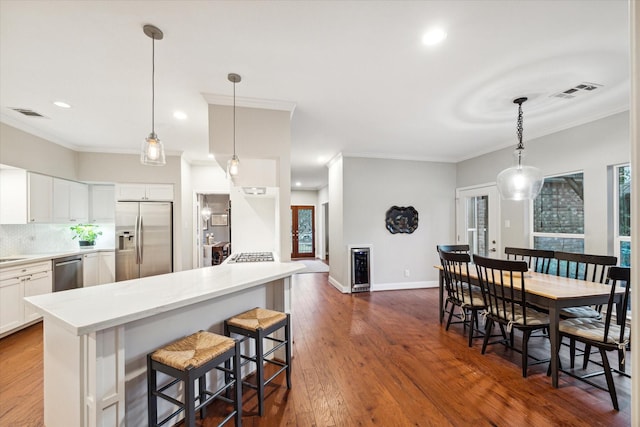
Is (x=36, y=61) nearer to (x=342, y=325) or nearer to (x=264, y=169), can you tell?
(x=264, y=169)

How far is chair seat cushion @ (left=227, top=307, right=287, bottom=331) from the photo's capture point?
6.48ft

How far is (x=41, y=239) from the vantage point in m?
4.25

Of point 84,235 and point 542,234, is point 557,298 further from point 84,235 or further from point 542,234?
point 84,235

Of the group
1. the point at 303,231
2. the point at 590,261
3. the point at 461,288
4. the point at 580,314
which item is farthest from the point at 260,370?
the point at 303,231

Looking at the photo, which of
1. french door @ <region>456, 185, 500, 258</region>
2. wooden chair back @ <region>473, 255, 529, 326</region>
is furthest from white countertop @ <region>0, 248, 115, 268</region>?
french door @ <region>456, 185, 500, 258</region>

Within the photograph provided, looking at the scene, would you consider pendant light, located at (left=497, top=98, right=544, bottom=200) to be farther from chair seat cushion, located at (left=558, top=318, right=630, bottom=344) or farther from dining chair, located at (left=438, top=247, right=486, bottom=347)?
→ chair seat cushion, located at (left=558, top=318, right=630, bottom=344)

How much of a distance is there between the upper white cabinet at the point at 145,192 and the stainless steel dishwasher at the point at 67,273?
1.22 m

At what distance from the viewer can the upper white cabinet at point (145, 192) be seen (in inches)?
196

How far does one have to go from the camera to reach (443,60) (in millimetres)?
2258

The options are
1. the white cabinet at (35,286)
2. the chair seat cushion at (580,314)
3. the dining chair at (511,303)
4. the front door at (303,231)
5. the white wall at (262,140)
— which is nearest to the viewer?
the dining chair at (511,303)

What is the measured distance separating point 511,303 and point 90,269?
5.96 metres

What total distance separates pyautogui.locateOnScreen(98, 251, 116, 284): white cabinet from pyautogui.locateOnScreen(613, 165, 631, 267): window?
287 inches

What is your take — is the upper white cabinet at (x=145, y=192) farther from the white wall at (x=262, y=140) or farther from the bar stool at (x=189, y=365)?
the bar stool at (x=189, y=365)

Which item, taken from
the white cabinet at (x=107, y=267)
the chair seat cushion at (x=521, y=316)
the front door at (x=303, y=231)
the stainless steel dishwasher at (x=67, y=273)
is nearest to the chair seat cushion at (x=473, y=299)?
the chair seat cushion at (x=521, y=316)
